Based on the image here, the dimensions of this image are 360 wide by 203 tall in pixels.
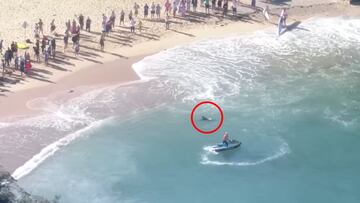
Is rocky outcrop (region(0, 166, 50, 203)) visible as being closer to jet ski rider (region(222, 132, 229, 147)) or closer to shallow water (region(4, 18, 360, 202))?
shallow water (region(4, 18, 360, 202))

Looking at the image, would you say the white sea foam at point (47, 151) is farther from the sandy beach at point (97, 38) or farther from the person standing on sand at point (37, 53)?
the person standing on sand at point (37, 53)

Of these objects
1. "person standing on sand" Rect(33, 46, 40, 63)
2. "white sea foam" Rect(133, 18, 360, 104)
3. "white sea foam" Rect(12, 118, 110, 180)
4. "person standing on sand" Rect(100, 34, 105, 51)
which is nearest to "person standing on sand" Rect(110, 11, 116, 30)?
"person standing on sand" Rect(100, 34, 105, 51)

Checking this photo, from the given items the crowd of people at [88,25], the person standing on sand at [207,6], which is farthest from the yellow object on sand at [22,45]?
the person standing on sand at [207,6]

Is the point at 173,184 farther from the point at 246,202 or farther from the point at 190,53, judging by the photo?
the point at 190,53

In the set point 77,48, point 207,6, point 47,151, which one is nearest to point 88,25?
point 77,48

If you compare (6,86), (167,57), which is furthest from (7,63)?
(167,57)

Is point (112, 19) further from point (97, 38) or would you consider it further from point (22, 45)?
point (22, 45)

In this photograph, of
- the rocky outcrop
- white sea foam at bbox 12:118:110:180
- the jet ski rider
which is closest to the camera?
the rocky outcrop
